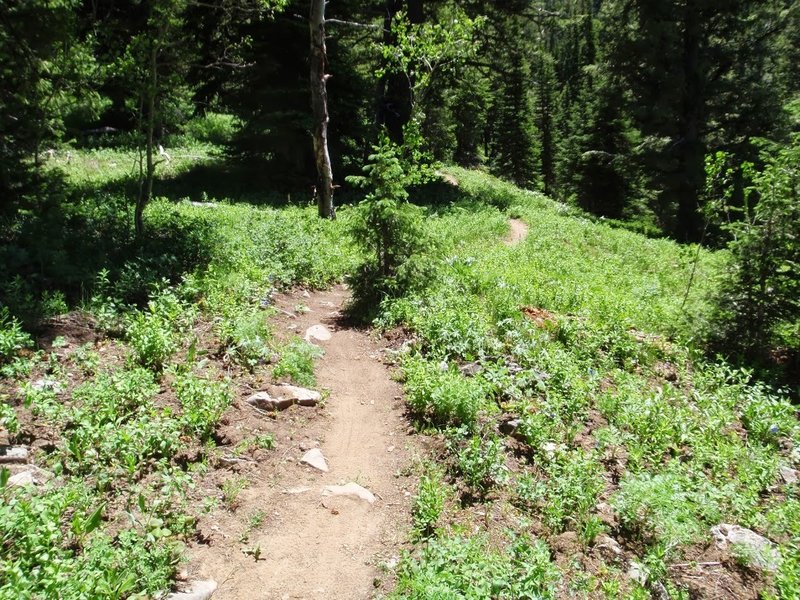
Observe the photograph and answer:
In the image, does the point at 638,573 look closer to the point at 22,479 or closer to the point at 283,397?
the point at 283,397

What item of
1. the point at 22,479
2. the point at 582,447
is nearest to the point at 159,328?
the point at 22,479

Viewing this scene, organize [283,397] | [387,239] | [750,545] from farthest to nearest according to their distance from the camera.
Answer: [387,239]
[283,397]
[750,545]

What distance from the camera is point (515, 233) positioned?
16.7 metres

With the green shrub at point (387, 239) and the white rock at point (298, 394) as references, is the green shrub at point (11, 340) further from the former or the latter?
the green shrub at point (387, 239)

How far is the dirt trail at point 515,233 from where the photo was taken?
15.3 m

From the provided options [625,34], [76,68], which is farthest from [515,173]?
[76,68]

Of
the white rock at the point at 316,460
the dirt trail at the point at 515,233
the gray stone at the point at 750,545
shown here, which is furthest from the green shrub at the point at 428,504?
the dirt trail at the point at 515,233

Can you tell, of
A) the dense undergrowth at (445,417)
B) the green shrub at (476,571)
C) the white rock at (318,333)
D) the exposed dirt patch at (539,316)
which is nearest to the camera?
the green shrub at (476,571)

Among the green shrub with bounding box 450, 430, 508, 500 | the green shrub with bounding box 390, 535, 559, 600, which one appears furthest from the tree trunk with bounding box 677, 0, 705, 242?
the green shrub with bounding box 390, 535, 559, 600

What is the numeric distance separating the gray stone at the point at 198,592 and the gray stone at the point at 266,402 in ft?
8.16

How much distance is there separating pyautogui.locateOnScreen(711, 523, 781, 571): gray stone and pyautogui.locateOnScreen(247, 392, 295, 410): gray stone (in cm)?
476

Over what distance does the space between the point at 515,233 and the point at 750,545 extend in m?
12.6

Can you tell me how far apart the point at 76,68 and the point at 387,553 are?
35.4ft

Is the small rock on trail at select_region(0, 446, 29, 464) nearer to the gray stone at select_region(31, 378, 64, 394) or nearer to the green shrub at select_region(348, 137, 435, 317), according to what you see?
the gray stone at select_region(31, 378, 64, 394)
